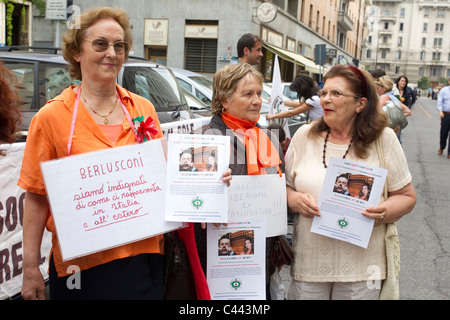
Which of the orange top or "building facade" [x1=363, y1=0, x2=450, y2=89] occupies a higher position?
"building facade" [x1=363, y1=0, x2=450, y2=89]

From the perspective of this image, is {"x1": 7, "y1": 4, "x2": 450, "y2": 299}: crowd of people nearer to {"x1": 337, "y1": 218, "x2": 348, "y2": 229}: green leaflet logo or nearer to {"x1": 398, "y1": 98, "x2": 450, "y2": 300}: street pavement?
{"x1": 337, "y1": 218, "x2": 348, "y2": 229}: green leaflet logo

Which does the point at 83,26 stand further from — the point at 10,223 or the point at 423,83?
the point at 423,83

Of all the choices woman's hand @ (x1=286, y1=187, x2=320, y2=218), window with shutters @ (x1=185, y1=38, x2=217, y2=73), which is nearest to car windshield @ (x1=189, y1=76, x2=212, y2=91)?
woman's hand @ (x1=286, y1=187, x2=320, y2=218)

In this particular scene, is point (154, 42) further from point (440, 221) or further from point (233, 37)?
point (440, 221)

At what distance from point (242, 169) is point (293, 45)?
1148 inches

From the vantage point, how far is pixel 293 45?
3027 cm

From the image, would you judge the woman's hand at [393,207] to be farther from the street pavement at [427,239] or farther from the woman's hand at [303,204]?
the street pavement at [427,239]

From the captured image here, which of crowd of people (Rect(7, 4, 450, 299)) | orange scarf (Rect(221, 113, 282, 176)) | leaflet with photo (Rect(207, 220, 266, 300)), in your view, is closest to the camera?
crowd of people (Rect(7, 4, 450, 299))

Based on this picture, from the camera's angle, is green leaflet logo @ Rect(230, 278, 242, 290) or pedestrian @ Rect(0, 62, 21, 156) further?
green leaflet logo @ Rect(230, 278, 242, 290)

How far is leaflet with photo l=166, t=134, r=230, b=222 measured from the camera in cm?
204

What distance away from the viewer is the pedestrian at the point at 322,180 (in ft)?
8.01

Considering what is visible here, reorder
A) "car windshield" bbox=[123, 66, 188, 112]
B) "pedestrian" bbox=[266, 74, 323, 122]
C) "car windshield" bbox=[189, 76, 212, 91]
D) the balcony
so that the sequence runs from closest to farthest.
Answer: "pedestrian" bbox=[266, 74, 323, 122] → "car windshield" bbox=[123, 66, 188, 112] → "car windshield" bbox=[189, 76, 212, 91] → the balcony

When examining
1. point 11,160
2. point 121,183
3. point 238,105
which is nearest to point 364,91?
point 238,105

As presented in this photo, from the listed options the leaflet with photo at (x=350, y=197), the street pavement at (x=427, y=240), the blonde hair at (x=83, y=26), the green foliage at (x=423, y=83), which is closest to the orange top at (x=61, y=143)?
the blonde hair at (x=83, y=26)
